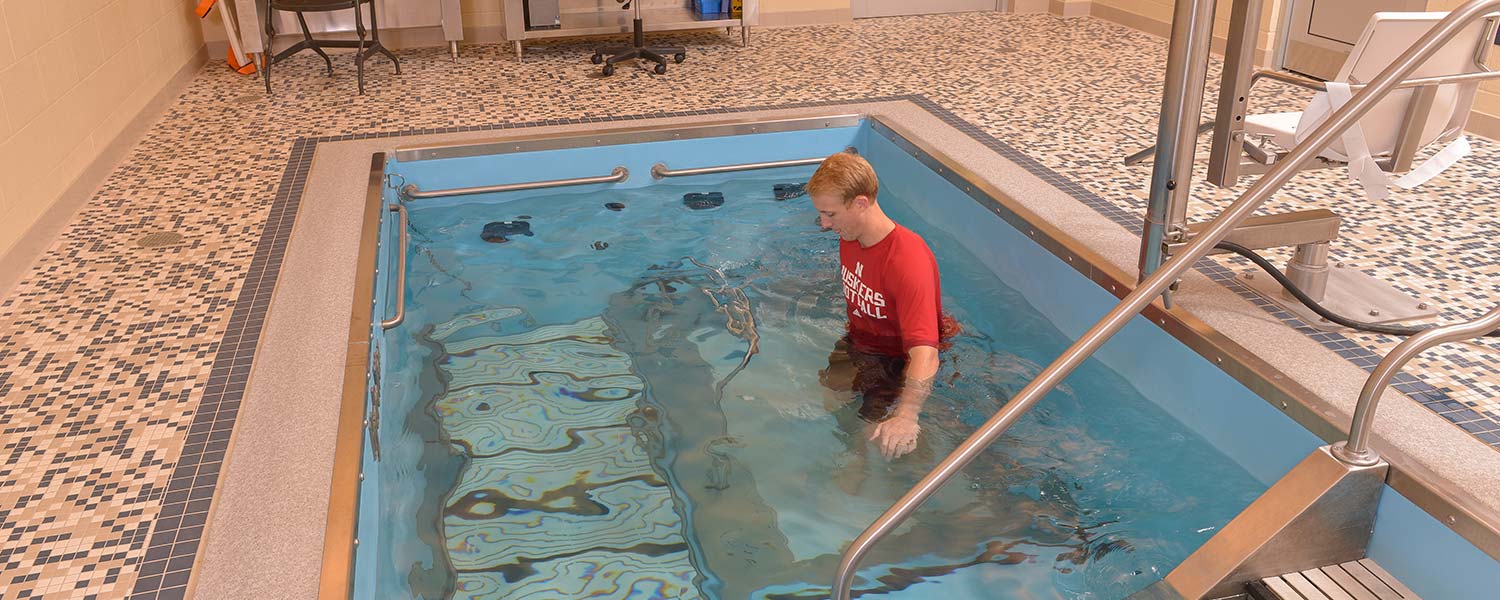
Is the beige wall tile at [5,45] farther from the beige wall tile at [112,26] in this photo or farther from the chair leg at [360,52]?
the chair leg at [360,52]

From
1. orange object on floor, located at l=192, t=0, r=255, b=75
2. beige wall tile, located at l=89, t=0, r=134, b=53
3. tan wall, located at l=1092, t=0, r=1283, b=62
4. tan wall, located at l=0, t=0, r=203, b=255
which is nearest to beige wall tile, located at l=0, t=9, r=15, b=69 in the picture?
tan wall, located at l=0, t=0, r=203, b=255

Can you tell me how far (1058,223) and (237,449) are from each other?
2.54m

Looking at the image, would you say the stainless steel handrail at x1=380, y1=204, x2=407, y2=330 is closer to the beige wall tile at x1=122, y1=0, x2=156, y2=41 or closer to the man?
the man

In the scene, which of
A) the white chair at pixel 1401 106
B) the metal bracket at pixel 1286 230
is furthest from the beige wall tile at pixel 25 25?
the white chair at pixel 1401 106

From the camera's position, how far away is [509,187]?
174 inches

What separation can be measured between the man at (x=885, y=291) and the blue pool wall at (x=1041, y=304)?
0.65 metres

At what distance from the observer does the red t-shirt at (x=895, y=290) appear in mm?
2545

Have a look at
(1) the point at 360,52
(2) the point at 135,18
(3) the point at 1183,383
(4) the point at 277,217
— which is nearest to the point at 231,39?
(2) the point at 135,18

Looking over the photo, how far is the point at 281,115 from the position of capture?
5113 mm

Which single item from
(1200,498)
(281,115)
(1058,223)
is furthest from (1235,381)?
(281,115)

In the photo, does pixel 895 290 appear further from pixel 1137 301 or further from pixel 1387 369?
pixel 1387 369

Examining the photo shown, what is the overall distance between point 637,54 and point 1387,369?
192 inches

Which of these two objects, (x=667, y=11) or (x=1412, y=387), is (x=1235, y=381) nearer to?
(x=1412, y=387)

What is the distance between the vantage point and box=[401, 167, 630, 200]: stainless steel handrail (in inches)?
173
